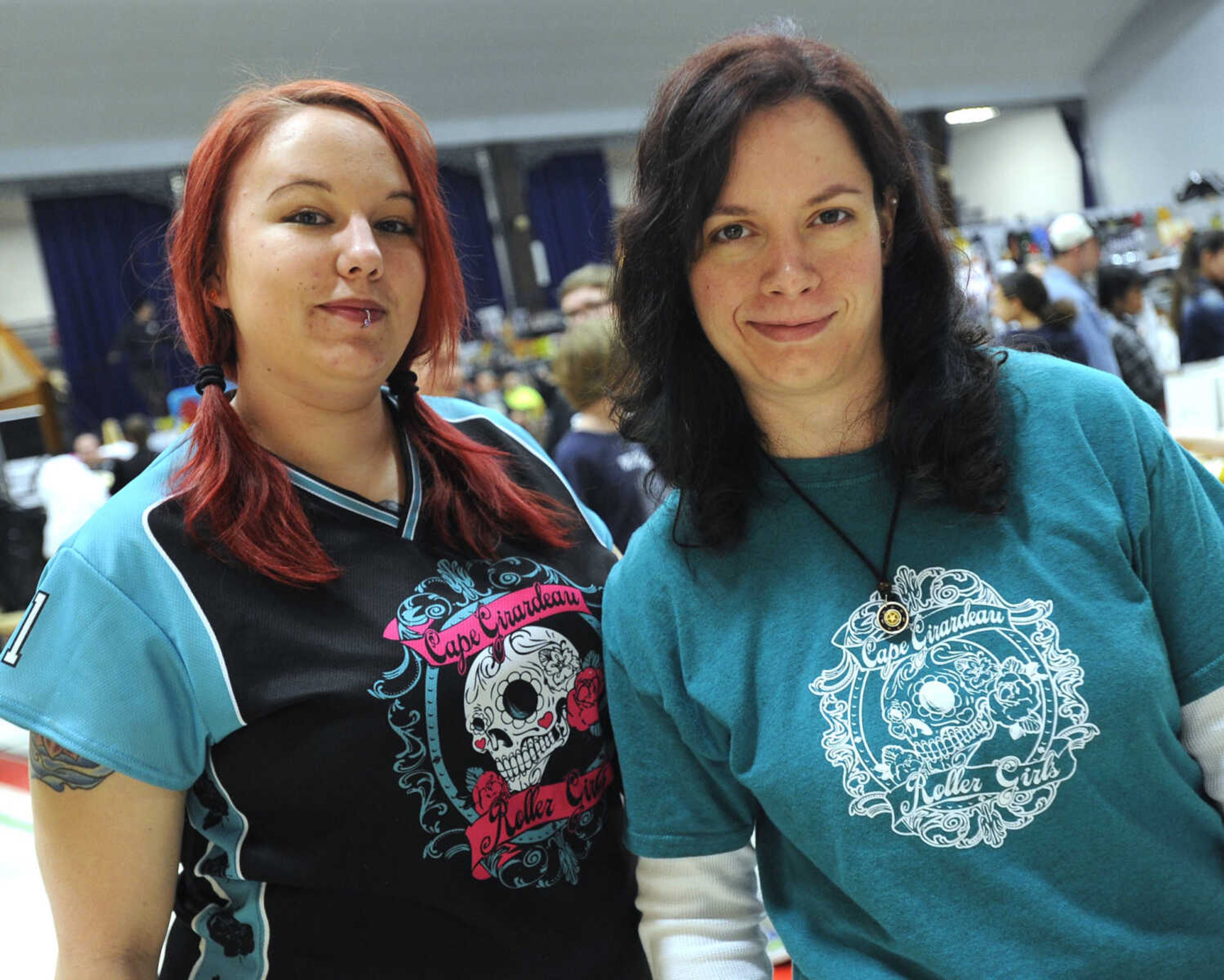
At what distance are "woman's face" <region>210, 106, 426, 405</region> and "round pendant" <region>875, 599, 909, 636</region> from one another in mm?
633

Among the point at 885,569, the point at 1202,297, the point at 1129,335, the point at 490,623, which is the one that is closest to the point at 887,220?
the point at 885,569

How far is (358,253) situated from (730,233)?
42 centimetres

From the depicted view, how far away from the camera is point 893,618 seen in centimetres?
113

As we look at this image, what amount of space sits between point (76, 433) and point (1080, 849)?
11513mm

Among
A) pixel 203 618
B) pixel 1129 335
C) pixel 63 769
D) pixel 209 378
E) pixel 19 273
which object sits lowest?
pixel 1129 335

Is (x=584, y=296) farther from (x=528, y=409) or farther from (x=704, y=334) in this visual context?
(x=528, y=409)

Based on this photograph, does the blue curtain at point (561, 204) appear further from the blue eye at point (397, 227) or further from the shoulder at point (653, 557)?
the shoulder at point (653, 557)

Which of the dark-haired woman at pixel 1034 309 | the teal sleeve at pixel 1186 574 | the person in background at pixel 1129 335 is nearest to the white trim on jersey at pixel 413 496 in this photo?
the teal sleeve at pixel 1186 574

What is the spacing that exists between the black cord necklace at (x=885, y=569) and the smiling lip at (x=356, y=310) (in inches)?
19.8

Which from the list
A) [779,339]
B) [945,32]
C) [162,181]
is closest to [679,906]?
[779,339]

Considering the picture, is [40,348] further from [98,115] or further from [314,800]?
[314,800]

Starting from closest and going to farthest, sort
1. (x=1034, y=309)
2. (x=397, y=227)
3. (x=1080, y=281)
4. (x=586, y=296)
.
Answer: (x=397, y=227) < (x=586, y=296) < (x=1034, y=309) < (x=1080, y=281)

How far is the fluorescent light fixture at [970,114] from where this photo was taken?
14.4 metres

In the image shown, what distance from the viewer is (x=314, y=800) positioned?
119cm
